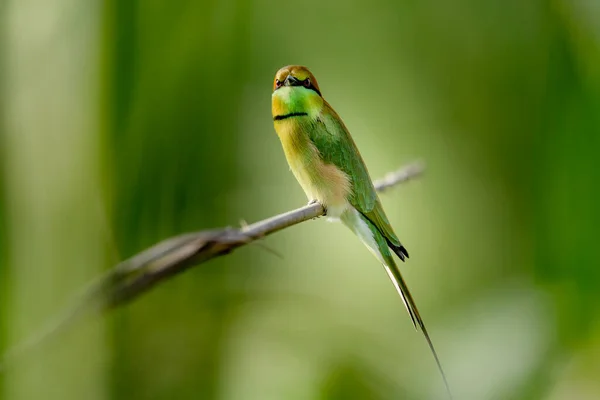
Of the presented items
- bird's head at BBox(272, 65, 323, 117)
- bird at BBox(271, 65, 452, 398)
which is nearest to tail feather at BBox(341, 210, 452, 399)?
bird at BBox(271, 65, 452, 398)

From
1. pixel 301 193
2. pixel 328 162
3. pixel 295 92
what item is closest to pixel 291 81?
pixel 295 92

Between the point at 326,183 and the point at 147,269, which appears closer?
the point at 147,269

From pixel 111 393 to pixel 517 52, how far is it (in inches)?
34.0

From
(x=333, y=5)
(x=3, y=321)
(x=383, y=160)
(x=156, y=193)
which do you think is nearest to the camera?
(x=3, y=321)

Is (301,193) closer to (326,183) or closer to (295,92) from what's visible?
(326,183)

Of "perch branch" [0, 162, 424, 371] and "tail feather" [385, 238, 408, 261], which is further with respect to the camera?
"tail feather" [385, 238, 408, 261]

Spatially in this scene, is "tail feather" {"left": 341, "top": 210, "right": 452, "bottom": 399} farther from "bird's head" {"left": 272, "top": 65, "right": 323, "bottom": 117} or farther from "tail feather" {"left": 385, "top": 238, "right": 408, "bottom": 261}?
"bird's head" {"left": 272, "top": 65, "right": 323, "bottom": 117}

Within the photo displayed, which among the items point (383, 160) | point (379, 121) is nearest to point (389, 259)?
point (383, 160)

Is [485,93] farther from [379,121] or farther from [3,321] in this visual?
[3,321]

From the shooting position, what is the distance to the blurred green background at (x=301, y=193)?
60 cm

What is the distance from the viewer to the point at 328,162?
68 centimetres

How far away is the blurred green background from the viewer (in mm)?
602

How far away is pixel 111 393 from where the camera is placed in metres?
0.62

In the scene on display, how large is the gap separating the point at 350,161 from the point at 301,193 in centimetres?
16
